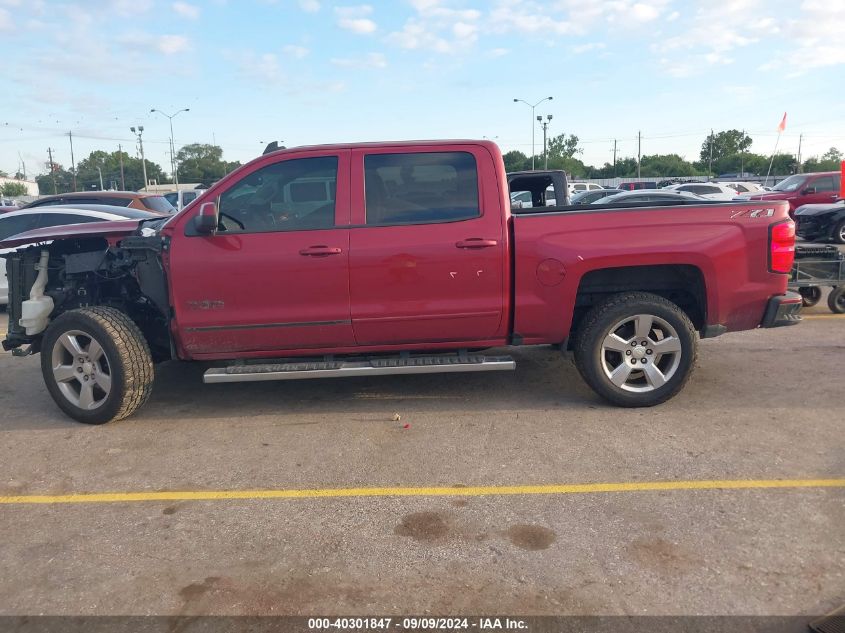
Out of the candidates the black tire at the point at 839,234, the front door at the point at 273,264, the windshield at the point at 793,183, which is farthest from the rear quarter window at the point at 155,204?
the windshield at the point at 793,183

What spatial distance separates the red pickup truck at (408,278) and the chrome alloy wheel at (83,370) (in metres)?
0.01

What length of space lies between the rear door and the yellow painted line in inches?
54.2

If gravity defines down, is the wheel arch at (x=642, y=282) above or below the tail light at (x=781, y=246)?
below

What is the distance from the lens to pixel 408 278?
462cm

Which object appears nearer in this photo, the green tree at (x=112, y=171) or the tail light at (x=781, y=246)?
the tail light at (x=781, y=246)

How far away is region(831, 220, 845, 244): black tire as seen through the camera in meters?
15.2

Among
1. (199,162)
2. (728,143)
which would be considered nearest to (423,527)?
(199,162)

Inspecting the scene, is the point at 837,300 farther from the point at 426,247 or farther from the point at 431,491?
the point at 431,491

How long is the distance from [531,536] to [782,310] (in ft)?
9.35

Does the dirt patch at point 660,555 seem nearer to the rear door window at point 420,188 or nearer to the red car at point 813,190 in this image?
the rear door window at point 420,188

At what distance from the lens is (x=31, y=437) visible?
471 centimetres

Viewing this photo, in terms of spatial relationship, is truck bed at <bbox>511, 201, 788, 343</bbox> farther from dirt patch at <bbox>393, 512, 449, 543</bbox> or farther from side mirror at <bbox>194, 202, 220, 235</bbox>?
side mirror at <bbox>194, 202, 220, 235</bbox>

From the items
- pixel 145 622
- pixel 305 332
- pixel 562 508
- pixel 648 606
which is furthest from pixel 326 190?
pixel 648 606

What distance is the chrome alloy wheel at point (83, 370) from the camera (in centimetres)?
479
